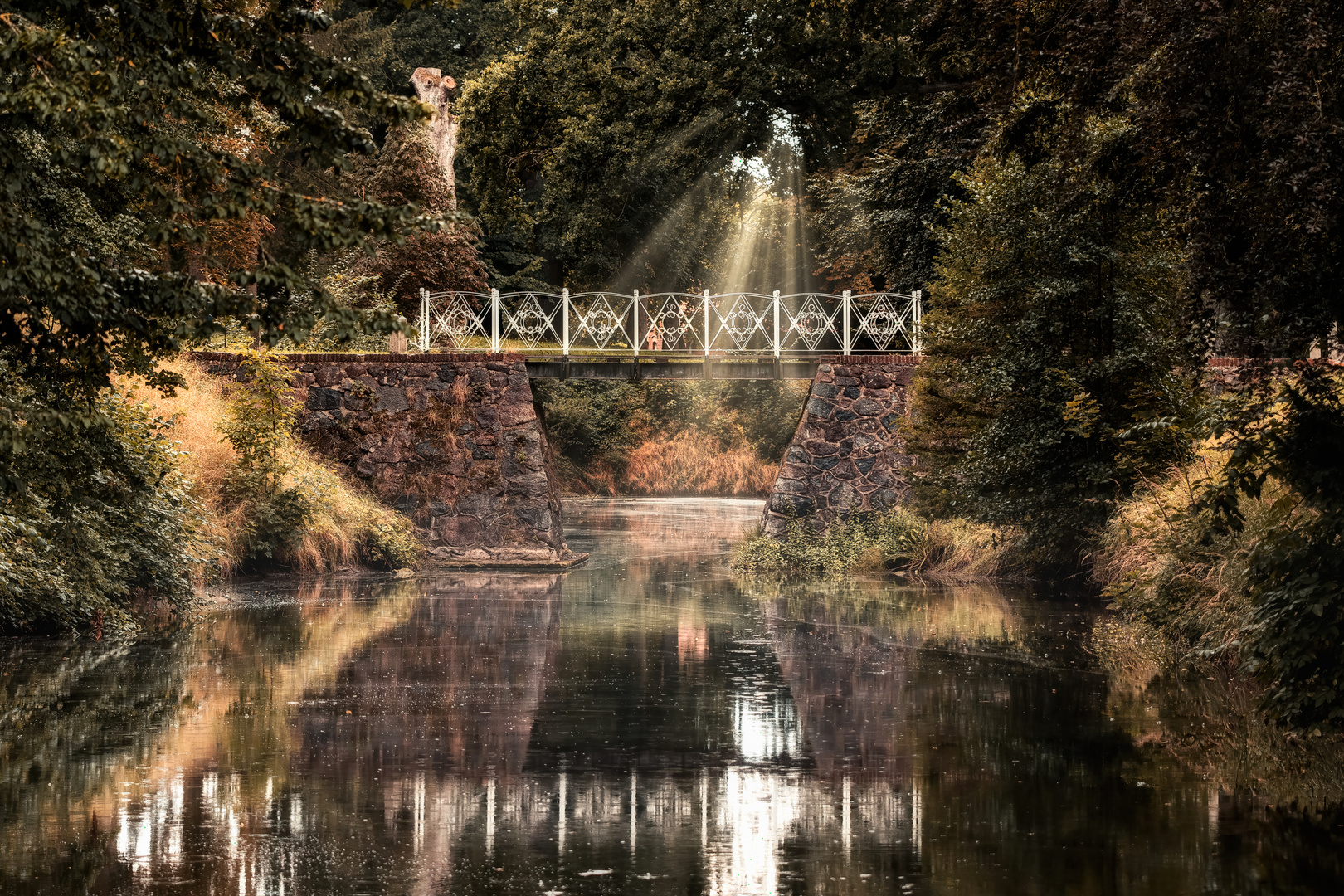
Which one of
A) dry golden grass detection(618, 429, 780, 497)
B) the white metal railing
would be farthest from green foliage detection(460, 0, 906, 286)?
dry golden grass detection(618, 429, 780, 497)

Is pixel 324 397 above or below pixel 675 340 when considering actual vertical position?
below

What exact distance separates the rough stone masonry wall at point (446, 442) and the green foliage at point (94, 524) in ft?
20.5

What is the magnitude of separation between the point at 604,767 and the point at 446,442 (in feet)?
46.6

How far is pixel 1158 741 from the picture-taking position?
345 inches

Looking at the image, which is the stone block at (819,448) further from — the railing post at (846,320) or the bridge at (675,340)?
the railing post at (846,320)

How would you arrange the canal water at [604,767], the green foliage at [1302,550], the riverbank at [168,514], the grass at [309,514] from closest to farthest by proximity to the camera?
the canal water at [604,767] → the green foliage at [1302,550] → the riverbank at [168,514] → the grass at [309,514]

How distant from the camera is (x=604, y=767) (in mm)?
8047

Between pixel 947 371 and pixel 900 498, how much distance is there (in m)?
4.25

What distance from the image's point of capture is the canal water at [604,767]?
605 cm

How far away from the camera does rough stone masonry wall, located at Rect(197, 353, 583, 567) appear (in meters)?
21.6

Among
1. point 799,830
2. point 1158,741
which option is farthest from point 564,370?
point 799,830

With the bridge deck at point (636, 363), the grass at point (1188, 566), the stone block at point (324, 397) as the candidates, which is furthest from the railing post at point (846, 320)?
the grass at point (1188, 566)

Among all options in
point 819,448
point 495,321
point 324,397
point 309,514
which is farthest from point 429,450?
point 819,448

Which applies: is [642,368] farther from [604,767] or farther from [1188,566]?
[604,767]
